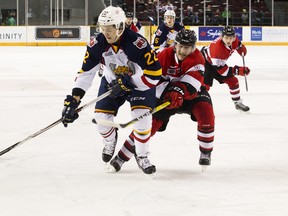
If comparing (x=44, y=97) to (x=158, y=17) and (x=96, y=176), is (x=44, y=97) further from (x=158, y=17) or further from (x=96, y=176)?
(x=158, y=17)

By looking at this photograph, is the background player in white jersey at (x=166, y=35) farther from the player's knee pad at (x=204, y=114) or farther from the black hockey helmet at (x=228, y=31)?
the player's knee pad at (x=204, y=114)

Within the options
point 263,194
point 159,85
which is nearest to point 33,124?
point 159,85

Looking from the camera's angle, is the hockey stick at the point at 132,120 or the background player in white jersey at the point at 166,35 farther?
the background player in white jersey at the point at 166,35

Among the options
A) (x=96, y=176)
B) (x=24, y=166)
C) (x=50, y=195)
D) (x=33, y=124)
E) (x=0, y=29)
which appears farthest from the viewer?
(x=0, y=29)

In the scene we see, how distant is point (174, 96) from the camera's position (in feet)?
12.0

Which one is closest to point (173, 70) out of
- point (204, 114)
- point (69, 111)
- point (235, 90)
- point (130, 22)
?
point (204, 114)

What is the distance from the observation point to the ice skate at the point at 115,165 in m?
A: 3.84

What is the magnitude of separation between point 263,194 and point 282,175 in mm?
498

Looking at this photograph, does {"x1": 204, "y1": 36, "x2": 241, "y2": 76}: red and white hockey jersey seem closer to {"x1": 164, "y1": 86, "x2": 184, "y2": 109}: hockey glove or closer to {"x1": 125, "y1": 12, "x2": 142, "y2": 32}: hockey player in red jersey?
{"x1": 125, "y1": 12, "x2": 142, "y2": 32}: hockey player in red jersey

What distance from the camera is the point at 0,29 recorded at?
62.4 ft

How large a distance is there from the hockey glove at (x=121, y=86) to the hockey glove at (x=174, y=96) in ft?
0.77

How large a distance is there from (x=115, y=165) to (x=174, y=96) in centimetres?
56

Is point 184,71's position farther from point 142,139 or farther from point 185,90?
point 142,139

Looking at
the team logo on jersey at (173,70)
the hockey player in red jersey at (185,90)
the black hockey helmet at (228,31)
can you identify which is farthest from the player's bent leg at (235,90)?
the team logo on jersey at (173,70)
